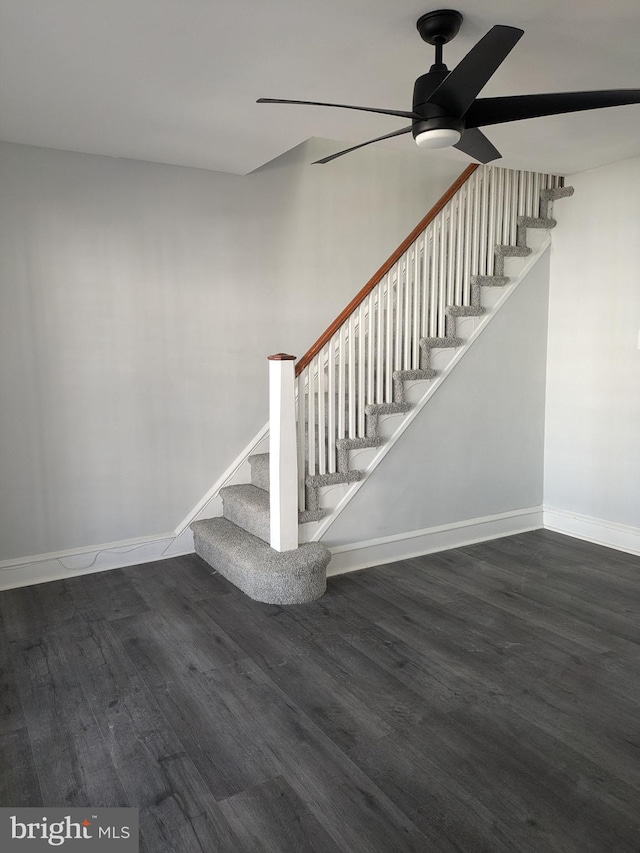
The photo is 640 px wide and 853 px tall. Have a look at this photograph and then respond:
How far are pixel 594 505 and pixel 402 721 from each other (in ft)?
9.91

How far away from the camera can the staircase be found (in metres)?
4.03

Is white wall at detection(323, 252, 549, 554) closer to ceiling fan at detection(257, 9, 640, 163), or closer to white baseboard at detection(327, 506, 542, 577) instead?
white baseboard at detection(327, 506, 542, 577)

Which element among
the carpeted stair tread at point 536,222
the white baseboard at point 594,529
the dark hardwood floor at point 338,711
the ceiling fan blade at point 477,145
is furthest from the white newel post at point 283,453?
the white baseboard at point 594,529

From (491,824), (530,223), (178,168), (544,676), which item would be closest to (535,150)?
(530,223)

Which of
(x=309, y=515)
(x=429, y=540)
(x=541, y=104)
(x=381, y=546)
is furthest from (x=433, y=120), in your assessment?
(x=429, y=540)

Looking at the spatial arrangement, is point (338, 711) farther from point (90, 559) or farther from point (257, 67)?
point (257, 67)

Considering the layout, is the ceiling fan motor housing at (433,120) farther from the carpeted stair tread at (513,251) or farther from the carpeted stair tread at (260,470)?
the carpeted stair tread at (260,470)

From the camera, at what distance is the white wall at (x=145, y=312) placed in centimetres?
407

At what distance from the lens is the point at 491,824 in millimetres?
2084

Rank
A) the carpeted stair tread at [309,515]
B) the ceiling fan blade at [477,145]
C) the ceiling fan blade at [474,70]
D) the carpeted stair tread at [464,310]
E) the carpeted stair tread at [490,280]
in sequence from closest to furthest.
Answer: the ceiling fan blade at [474,70]
the ceiling fan blade at [477,145]
the carpeted stair tread at [309,515]
the carpeted stair tread at [464,310]
the carpeted stair tread at [490,280]

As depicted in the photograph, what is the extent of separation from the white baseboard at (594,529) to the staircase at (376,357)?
1684 millimetres

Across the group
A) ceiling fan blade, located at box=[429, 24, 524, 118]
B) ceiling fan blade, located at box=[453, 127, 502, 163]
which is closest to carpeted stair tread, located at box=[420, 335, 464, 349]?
ceiling fan blade, located at box=[453, 127, 502, 163]

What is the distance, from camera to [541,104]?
2.33 metres

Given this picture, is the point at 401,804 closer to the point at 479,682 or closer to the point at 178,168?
the point at 479,682
